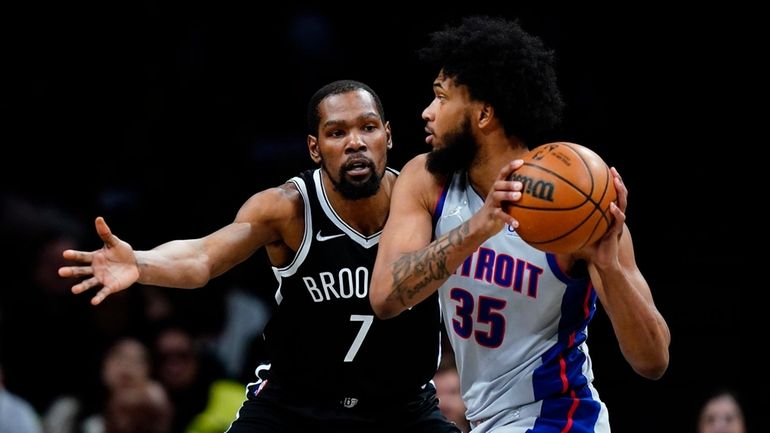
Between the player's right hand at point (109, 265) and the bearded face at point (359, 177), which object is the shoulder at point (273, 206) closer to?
the bearded face at point (359, 177)

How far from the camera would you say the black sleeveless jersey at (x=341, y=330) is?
5.33m

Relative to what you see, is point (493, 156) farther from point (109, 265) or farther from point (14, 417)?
point (14, 417)

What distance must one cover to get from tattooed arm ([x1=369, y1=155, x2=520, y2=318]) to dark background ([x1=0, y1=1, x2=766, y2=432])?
4.09 m

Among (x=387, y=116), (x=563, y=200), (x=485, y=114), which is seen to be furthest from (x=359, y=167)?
(x=387, y=116)

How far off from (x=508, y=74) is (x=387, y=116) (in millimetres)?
4848

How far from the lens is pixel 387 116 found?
950 cm

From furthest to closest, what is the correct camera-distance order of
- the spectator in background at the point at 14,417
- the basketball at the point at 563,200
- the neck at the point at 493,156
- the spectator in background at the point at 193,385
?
the spectator in background at the point at 193,385 < the spectator in background at the point at 14,417 < the neck at the point at 493,156 < the basketball at the point at 563,200

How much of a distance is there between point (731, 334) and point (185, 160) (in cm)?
456

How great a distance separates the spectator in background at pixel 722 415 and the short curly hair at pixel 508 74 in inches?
142

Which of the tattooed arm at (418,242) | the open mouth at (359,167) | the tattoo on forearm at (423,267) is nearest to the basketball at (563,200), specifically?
the tattooed arm at (418,242)

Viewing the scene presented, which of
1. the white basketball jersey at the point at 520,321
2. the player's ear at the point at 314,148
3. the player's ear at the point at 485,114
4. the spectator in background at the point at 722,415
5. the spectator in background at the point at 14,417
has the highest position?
the player's ear at the point at 314,148

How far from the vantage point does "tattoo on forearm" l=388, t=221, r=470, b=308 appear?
4289mm

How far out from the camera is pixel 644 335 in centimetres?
443

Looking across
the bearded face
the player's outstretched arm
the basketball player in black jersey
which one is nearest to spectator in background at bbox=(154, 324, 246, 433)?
the basketball player in black jersey
